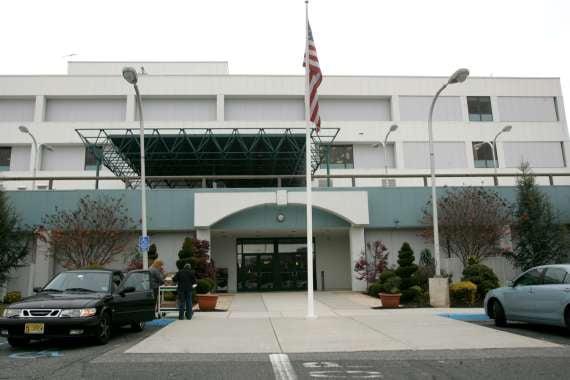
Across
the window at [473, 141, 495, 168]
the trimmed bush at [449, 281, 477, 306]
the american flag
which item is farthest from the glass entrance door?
the window at [473, 141, 495, 168]

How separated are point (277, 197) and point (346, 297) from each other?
5.54 m

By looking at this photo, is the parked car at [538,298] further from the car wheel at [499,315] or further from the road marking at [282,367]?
the road marking at [282,367]

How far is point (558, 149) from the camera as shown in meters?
43.4

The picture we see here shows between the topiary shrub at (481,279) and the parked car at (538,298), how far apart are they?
5.63 metres

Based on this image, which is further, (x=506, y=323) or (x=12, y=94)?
(x=12, y=94)

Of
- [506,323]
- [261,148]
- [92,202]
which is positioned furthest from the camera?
[261,148]

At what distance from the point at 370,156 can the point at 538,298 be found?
31455 millimetres

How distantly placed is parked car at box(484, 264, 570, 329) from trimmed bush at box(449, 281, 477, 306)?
494cm

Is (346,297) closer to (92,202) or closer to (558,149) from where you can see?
(92,202)

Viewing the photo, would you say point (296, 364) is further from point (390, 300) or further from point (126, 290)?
point (390, 300)

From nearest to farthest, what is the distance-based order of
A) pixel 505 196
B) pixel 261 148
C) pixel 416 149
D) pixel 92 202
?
pixel 92 202
pixel 505 196
pixel 261 148
pixel 416 149

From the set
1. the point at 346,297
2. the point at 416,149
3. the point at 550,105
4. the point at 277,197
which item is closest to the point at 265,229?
the point at 277,197

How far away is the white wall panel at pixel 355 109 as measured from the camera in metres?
43.0

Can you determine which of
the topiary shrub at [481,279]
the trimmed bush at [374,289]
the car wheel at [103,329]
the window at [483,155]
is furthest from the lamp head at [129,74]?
the window at [483,155]
